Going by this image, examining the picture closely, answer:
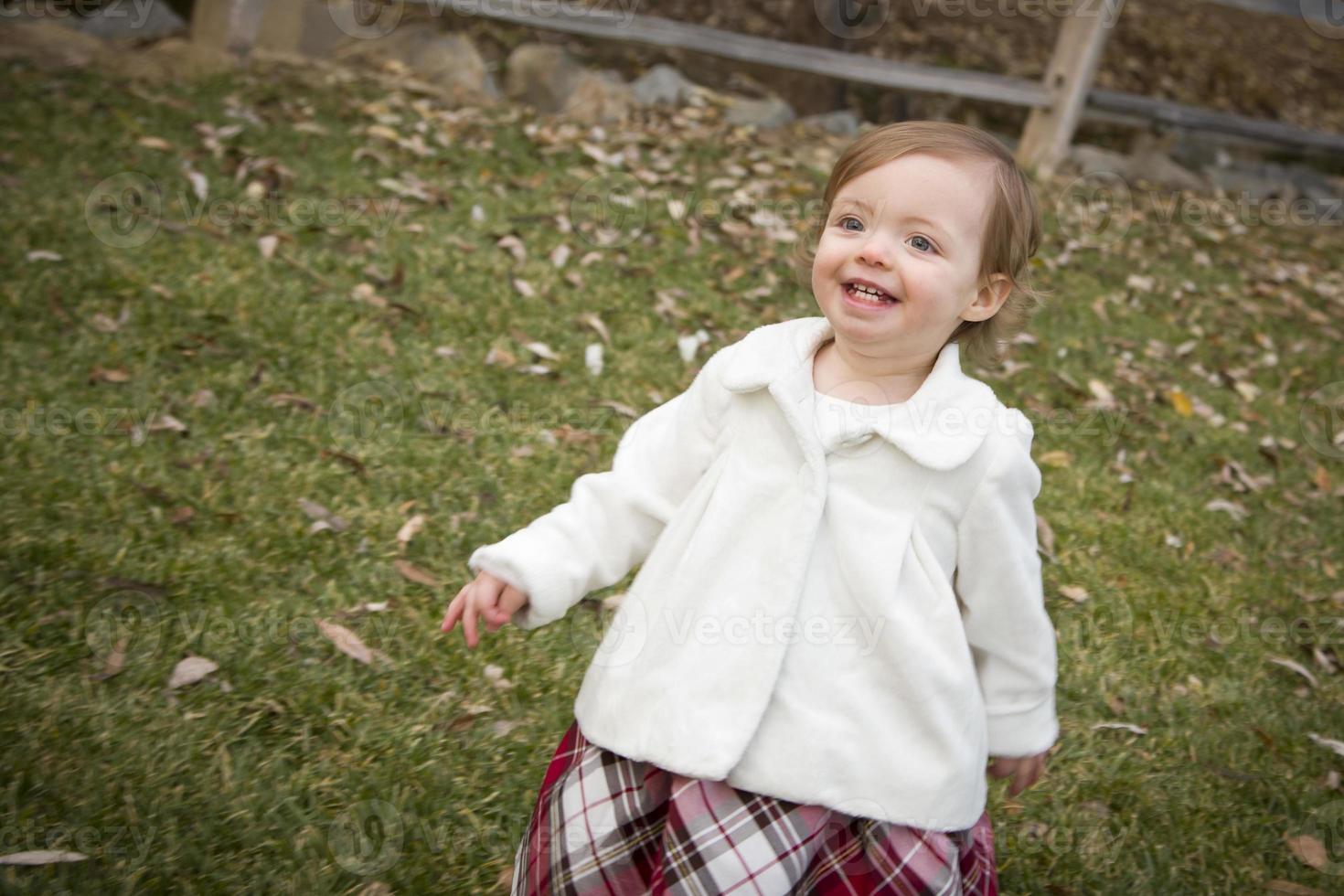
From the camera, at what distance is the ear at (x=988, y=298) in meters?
1.73

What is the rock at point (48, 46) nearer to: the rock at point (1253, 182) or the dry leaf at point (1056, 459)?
the dry leaf at point (1056, 459)

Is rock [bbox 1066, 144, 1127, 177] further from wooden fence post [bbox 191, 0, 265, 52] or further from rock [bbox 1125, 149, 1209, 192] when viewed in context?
wooden fence post [bbox 191, 0, 265, 52]

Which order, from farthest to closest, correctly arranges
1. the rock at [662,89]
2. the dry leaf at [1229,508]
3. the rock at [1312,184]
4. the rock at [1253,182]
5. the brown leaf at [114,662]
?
1. the rock at [1312,184]
2. the rock at [1253,182]
3. the rock at [662,89]
4. the dry leaf at [1229,508]
5. the brown leaf at [114,662]

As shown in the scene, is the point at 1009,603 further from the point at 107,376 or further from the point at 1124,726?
the point at 107,376

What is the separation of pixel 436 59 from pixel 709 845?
5862mm

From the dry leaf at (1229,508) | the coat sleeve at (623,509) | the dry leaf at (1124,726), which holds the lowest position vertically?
the dry leaf at (1124,726)

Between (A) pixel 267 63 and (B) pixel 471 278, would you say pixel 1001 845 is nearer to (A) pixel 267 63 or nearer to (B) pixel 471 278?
(B) pixel 471 278

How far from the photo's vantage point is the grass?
2455 mm

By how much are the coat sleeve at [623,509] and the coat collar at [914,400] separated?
2.7 inches

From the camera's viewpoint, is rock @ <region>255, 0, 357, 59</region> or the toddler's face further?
rock @ <region>255, 0, 357, 59</region>

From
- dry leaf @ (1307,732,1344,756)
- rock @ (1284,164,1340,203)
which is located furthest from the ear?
rock @ (1284,164,1340,203)

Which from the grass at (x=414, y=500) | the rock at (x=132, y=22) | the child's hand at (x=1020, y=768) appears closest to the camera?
the child's hand at (x=1020, y=768)

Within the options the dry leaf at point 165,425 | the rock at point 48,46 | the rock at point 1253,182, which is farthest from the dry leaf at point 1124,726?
the rock at point 1253,182

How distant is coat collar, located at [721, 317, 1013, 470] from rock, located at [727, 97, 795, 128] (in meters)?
5.42
